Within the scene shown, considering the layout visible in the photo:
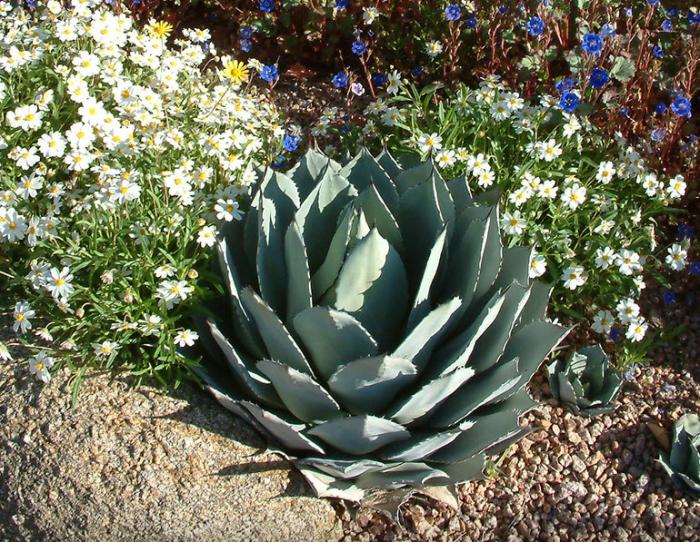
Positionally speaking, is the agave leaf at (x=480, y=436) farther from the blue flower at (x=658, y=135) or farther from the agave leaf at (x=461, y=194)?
the blue flower at (x=658, y=135)

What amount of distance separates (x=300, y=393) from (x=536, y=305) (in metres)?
0.88

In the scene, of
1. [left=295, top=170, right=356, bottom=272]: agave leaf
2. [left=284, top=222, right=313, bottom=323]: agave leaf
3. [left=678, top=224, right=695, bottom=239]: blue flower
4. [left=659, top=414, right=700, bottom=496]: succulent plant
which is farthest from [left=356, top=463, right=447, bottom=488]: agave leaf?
[left=678, top=224, right=695, bottom=239]: blue flower

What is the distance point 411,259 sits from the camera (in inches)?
107

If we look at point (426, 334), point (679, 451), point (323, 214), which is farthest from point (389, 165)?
point (679, 451)

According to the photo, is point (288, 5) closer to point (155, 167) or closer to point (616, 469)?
point (155, 167)

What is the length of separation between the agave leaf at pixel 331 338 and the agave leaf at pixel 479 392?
320mm

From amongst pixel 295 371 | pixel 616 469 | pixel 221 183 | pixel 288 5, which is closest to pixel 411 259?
pixel 295 371

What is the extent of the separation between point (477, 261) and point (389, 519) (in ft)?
3.08

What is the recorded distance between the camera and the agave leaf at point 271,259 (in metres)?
2.59

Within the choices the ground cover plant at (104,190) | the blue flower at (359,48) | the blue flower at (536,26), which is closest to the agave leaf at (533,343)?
the ground cover plant at (104,190)

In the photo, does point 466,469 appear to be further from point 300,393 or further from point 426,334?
point 300,393

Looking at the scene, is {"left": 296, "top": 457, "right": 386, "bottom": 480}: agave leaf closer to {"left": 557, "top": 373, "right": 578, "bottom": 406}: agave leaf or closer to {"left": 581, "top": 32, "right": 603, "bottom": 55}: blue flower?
{"left": 557, "top": 373, "right": 578, "bottom": 406}: agave leaf

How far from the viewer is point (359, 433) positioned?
95.4 inches

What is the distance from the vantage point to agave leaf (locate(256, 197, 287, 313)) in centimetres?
259
